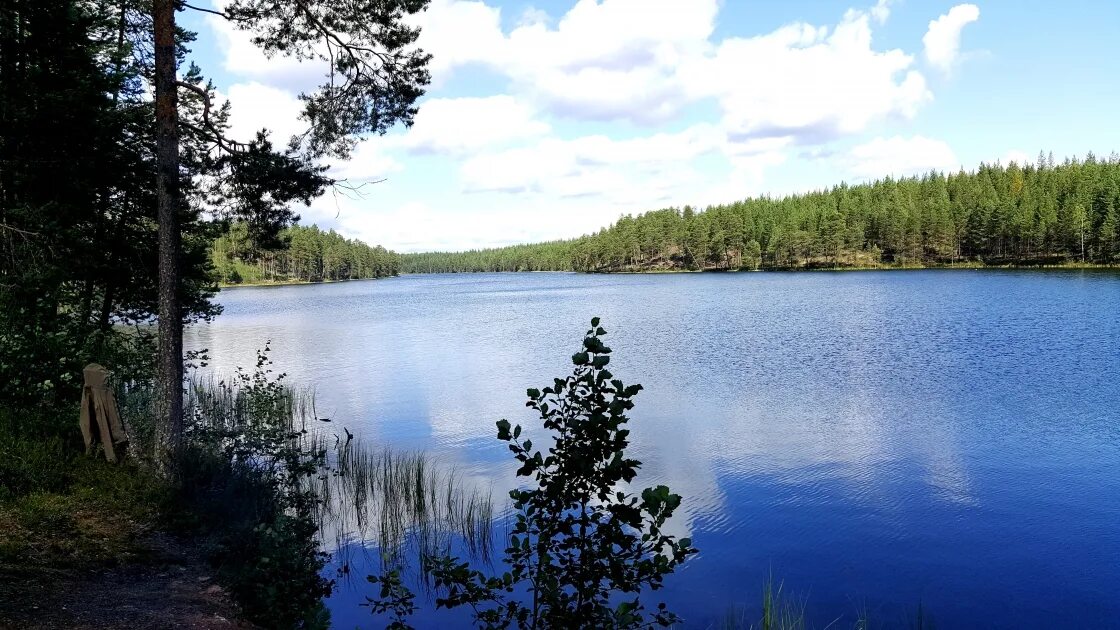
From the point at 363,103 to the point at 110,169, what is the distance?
723cm

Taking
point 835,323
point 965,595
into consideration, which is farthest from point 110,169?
point 835,323

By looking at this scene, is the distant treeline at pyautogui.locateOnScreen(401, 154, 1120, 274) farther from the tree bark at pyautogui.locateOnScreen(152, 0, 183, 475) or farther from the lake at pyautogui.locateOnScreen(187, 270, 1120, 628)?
the tree bark at pyautogui.locateOnScreen(152, 0, 183, 475)

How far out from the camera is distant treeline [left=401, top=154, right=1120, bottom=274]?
360ft

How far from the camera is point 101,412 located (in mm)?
11453

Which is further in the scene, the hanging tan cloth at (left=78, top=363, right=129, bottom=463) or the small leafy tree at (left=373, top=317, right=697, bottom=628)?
the hanging tan cloth at (left=78, top=363, right=129, bottom=463)

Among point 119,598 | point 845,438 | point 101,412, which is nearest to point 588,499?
point 119,598

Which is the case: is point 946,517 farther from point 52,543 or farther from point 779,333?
point 779,333

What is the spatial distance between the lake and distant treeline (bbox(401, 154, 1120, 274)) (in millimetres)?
80839

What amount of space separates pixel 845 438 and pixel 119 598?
53.6ft

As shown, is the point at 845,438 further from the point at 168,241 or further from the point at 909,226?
the point at 909,226

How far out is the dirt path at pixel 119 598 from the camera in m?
6.84

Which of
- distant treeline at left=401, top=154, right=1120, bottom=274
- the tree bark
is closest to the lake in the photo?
the tree bark

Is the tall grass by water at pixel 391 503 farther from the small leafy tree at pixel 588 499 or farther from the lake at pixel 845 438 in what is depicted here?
the small leafy tree at pixel 588 499

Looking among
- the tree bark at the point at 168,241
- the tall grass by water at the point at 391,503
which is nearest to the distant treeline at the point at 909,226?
the tall grass by water at the point at 391,503
